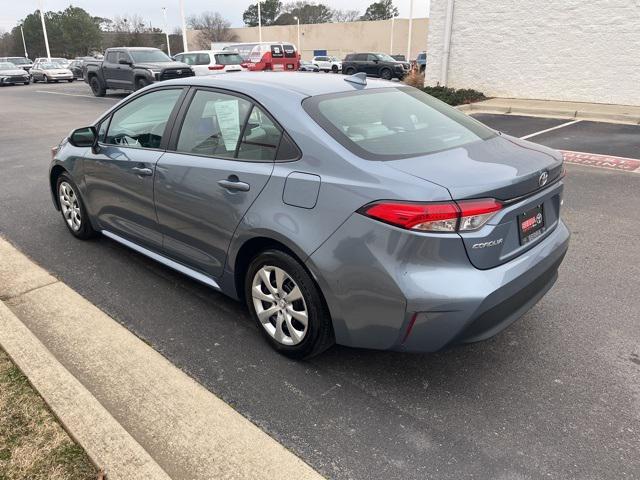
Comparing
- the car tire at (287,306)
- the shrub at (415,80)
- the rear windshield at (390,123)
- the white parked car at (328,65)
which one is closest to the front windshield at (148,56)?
the shrub at (415,80)

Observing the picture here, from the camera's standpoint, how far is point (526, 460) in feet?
7.88

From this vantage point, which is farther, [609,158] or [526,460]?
[609,158]

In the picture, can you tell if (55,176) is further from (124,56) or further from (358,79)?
(124,56)

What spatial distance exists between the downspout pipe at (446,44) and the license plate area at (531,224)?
1503 centimetres

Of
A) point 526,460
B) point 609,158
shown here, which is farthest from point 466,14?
point 526,460

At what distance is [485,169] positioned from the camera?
106 inches

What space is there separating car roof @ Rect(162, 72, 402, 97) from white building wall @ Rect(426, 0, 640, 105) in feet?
42.4

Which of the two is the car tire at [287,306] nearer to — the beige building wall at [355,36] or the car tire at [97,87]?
the car tire at [97,87]

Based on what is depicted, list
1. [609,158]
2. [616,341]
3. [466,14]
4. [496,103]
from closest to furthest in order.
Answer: [616,341]
[609,158]
[496,103]
[466,14]

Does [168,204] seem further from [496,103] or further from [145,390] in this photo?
[496,103]

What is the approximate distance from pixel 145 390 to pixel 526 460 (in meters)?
1.97

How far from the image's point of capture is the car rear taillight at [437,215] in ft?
7.98

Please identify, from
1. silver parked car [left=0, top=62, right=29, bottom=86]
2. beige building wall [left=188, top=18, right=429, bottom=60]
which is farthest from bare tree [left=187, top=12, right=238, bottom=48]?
silver parked car [left=0, top=62, right=29, bottom=86]

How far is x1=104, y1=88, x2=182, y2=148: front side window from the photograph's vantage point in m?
3.86
